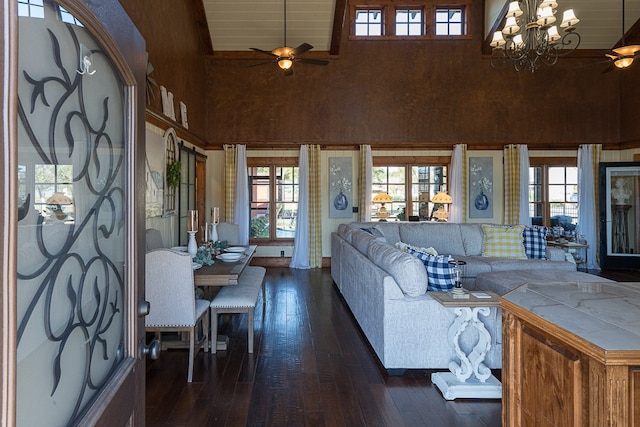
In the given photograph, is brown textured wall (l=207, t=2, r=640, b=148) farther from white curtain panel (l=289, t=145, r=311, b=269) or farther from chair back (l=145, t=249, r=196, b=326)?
chair back (l=145, t=249, r=196, b=326)

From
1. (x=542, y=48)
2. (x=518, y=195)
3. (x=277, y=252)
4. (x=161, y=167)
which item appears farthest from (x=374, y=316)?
(x=518, y=195)

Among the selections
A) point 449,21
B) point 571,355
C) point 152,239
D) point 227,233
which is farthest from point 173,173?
point 449,21

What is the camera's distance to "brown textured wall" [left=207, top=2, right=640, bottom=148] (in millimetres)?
7996

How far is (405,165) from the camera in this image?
8398 mm

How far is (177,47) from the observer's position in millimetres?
6039

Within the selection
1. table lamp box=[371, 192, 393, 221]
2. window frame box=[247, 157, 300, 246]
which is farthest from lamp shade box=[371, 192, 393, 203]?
window frame box=[247, 157, 300, 246]

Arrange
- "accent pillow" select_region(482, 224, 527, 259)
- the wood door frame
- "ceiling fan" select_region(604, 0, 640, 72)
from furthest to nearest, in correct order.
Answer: "accent pillow" select_region(482, 224, 527, 259) → "ceiling fan" select_region(604, 0, 640, 72) → the wood door frame

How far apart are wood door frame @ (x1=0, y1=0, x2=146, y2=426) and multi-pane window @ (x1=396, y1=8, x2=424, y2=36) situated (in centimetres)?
781

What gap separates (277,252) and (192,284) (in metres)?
5.36

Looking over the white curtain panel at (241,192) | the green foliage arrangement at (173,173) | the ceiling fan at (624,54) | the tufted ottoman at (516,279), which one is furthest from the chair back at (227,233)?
the ceiling fan at (624,54)

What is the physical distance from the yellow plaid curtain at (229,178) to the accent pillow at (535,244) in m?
5.27

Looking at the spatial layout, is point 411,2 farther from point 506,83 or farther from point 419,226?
point 419,226

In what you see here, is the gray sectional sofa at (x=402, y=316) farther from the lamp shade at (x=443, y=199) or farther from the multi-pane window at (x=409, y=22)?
the multi-pane window at (x=409, y=22)

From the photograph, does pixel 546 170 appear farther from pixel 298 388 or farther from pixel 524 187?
pixel 298 388
